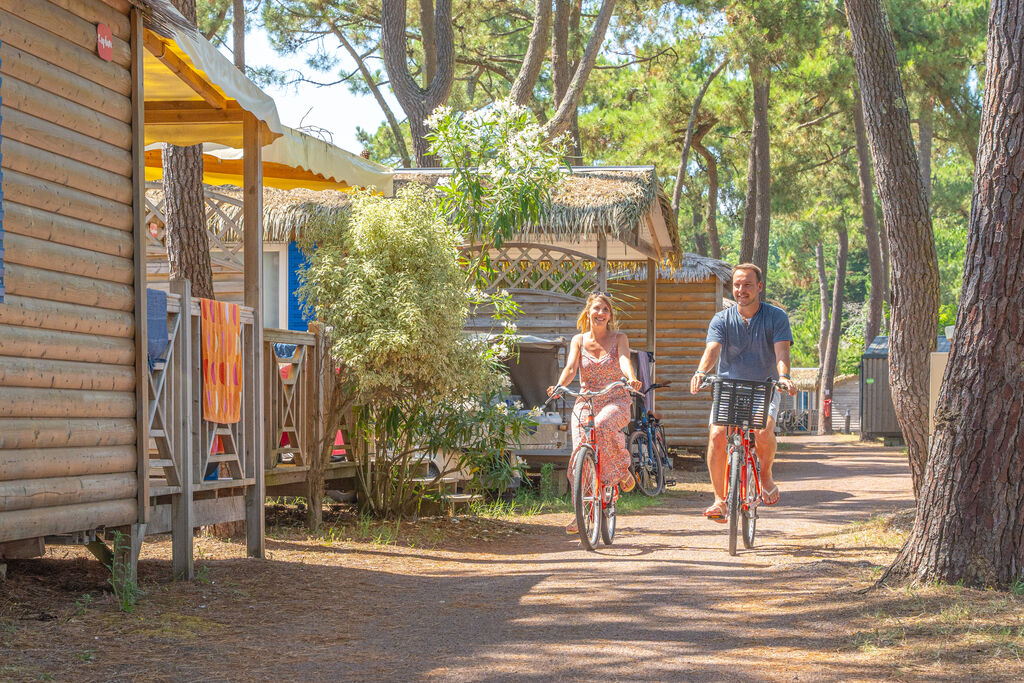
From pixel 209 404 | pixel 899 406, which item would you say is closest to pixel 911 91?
pixel 899 406

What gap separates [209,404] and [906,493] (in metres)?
7.97

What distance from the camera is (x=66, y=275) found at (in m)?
5.27

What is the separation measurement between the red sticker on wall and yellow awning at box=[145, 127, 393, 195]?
1964 mm

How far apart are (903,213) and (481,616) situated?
4446 mm

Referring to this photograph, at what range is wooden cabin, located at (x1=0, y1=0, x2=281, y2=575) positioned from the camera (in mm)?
4902

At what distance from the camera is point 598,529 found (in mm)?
7766

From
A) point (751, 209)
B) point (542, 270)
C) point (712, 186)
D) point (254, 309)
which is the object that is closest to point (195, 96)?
point (254, 309)

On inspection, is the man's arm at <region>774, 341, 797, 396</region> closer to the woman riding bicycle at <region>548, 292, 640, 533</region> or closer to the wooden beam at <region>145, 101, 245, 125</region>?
the woman riding bicycle at <region>548, 292, 640, 533</region>

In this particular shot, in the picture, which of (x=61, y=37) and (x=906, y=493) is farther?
(x=906, y=493)

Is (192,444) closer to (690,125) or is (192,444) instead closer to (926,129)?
(690,125)

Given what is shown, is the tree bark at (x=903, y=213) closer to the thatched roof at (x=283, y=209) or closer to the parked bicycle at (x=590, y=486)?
the parked bicycle at (x=590, y=486)

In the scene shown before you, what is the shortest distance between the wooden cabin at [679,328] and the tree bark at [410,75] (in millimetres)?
3957

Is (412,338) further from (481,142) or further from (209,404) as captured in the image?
(481,142)

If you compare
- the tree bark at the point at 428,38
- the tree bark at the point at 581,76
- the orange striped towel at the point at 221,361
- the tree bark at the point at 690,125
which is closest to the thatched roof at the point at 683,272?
the tree bark at the point at 581,76
